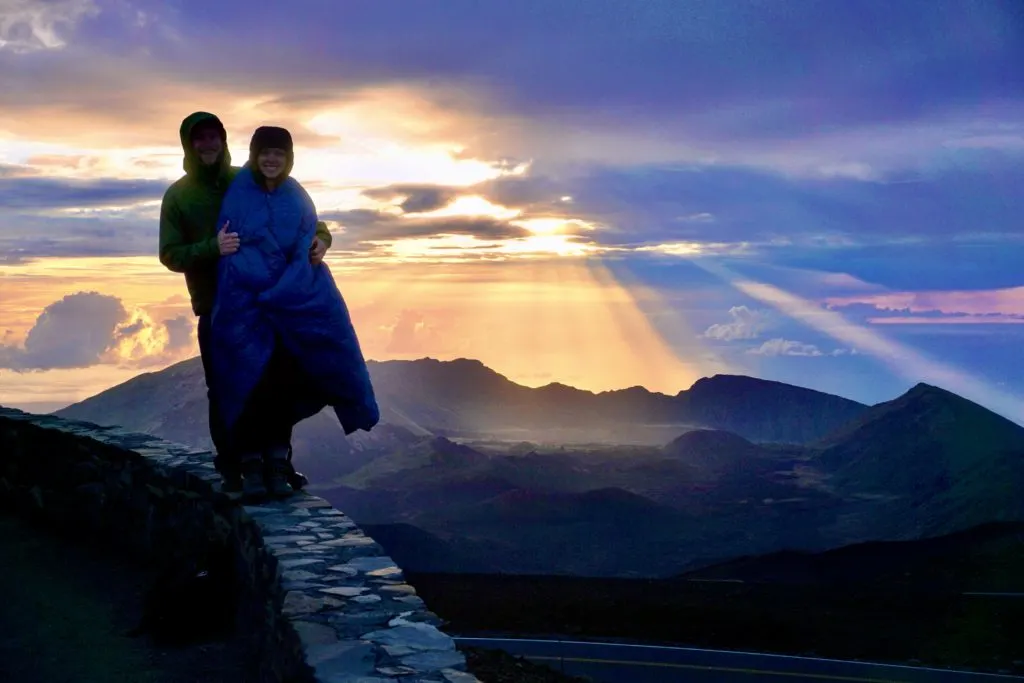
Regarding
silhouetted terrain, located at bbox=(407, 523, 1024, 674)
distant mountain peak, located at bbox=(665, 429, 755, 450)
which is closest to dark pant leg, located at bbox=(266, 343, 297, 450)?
silhouetted terrain, located at bbox=(407, 523, 1024, 674)

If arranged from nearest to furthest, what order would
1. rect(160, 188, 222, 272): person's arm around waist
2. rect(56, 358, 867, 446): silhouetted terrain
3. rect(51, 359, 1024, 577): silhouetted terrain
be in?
1. rect(160, 188, 222, 272): person's arm around waist
2. rect(51, 359, 1024, 577): silhouetted terrain
3. rect(56, 358, 867, 446): silhouetted terrain

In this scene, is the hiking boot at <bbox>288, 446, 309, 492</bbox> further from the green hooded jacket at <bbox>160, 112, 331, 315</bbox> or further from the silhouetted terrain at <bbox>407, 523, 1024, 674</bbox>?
the silhouetted terrain at <bbox>407, 523, 1024, 674</bbox>

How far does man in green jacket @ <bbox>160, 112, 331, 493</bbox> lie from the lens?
22.1 feet

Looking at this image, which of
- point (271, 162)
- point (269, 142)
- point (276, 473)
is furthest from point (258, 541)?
point (269, 142)

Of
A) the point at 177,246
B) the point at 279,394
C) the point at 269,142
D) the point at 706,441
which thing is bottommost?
the point at 706,441

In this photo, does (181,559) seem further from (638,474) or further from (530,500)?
(638,474)

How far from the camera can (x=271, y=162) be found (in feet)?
21.3

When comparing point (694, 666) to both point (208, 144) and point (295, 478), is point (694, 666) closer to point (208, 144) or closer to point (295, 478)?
point (295, 478)

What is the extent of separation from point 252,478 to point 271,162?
92.3 inches

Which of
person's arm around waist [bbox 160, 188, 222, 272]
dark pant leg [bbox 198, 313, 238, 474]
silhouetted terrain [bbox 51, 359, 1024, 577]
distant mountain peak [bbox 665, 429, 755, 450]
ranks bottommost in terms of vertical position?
silhouetted terrain [bbox 51, 359, 1024, 577]

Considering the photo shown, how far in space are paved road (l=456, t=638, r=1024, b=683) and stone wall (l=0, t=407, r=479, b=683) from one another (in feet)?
24.4

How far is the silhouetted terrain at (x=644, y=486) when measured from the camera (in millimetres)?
65500

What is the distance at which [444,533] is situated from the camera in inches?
2494

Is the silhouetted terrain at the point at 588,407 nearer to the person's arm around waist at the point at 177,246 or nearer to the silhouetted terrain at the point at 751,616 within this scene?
the silhouetted terrain at the point at 751,616
